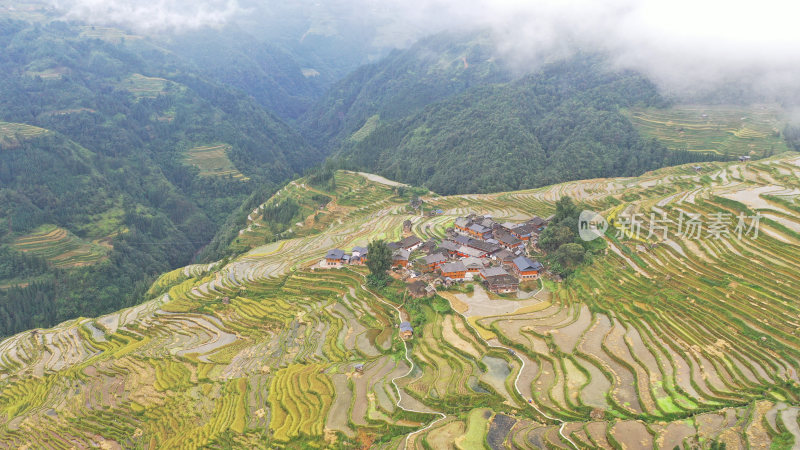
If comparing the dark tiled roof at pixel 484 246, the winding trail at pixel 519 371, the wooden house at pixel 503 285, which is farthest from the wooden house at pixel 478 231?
the winding trail at pixel 519 371

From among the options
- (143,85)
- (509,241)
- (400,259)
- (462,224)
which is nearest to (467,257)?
(509,241)

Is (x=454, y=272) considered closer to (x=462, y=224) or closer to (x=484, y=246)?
(x=484, y=246)

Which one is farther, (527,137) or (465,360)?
(527,137)

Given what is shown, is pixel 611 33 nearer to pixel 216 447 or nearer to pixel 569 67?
pixel 569 67

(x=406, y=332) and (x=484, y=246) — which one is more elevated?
(x=484, y=246)

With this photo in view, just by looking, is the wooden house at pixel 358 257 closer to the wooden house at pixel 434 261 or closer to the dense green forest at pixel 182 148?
the wooden house at pixel 434 261

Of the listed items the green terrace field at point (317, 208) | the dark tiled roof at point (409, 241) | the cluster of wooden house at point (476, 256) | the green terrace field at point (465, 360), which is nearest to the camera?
the green terrace field at point (465, 360)

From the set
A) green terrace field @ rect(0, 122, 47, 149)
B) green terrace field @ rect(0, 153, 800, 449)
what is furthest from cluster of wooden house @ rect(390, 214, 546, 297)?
green terrace field @ rect(0, 122, 47, 149)
